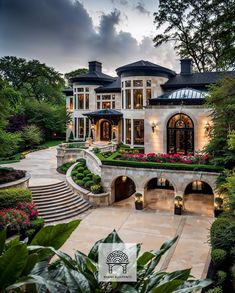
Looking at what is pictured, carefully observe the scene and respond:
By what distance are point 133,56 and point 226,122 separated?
38039mm

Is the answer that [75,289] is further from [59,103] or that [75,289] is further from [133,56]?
[59,103]

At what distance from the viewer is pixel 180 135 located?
23672 mm

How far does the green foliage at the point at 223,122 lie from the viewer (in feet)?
51.9

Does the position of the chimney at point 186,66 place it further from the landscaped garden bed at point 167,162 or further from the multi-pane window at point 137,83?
the landscaped garden bed at point 167,162

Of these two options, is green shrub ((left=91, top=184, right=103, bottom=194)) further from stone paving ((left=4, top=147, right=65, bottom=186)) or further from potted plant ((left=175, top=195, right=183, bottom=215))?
potted plant ((left=175, top=195, right=183, bottom=215))

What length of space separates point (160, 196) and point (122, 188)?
310 cm

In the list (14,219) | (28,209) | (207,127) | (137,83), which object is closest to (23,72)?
(137,83)

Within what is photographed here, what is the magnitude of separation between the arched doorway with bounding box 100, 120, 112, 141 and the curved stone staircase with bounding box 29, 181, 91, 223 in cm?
1384

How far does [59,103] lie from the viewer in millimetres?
60219

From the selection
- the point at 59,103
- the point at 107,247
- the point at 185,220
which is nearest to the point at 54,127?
the point at 59,103

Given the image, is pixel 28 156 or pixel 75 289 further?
pixel 28 156

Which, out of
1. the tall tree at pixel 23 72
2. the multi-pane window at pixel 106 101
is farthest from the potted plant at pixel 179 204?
the tall tree at pixel 23 72

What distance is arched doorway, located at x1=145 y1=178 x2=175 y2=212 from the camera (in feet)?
62.6

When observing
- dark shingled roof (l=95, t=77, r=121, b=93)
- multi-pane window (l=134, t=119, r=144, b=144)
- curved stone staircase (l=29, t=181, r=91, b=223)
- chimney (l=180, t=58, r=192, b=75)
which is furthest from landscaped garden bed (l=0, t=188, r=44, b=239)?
chimney (l=180, t=58, r=192, b=75)
